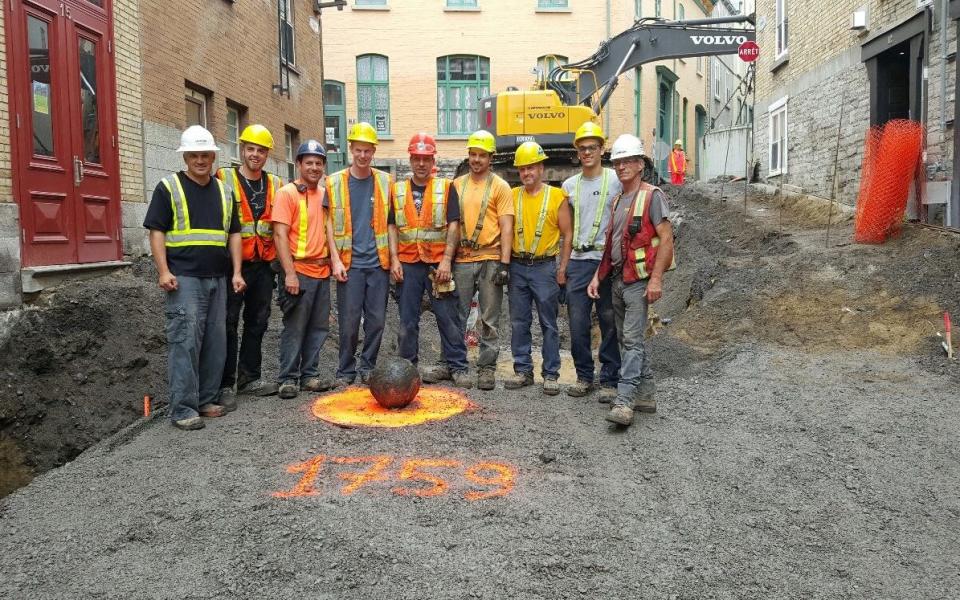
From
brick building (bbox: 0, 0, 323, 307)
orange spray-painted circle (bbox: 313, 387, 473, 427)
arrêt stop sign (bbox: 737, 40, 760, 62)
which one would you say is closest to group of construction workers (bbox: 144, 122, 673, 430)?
orange spray-painted circle (bbox: 313, 387, 473, 427)

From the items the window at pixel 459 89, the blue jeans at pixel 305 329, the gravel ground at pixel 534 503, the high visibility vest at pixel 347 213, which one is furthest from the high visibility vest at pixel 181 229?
the window at pixel 459 89

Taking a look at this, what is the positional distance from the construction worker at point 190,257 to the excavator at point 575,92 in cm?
984

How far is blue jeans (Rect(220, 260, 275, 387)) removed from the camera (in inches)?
238

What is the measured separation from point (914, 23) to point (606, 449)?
31.5 ft

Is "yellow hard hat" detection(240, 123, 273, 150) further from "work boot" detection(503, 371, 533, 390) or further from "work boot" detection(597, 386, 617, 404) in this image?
"work boot" detection(597, 386, 617, 404)

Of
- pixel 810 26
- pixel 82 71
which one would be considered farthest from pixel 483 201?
pixel 810 26

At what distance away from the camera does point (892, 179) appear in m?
10.4

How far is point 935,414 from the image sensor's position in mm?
5918

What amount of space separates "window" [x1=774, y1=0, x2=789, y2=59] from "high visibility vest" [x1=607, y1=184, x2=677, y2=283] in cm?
1345

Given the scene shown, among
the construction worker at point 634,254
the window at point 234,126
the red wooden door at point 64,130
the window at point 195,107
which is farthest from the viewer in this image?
the window at point 234,126

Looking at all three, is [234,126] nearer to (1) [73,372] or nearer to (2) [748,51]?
(1) [73,372]

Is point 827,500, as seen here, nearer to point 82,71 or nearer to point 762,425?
point 762,425

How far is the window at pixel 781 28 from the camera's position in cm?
1703

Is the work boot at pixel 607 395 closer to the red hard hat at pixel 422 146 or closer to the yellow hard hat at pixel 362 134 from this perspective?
the red hard hat at pixel 422 146
